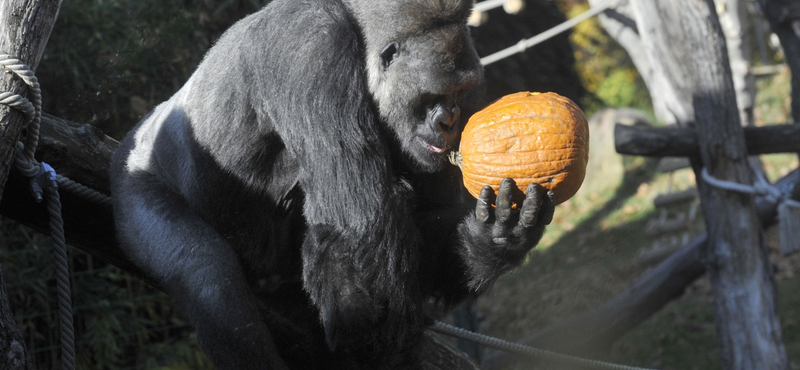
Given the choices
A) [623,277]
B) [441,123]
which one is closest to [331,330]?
[441,123]

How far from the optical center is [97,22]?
4.69 metres

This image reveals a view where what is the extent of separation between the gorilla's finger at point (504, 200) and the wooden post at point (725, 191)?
229 cm

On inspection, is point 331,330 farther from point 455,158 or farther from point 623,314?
point 623,314

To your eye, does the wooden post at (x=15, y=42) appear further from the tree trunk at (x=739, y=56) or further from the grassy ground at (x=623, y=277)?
the tree trunk at (x=739, y=56)

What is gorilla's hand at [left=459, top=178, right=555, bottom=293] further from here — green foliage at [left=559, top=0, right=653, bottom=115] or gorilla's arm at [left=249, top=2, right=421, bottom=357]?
green foliage at [left=559, top=0, right=653, bottom=115]

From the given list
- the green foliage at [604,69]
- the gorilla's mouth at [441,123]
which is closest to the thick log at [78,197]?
the gorilla's mouth at [441,123]

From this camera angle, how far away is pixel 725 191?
4316 millimetres

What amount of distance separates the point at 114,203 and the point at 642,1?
3.12m

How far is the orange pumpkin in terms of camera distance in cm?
235

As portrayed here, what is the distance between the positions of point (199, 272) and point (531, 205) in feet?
3.72

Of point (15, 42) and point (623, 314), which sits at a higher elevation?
point (15, 42)

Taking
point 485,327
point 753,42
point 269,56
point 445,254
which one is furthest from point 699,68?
point 753,42

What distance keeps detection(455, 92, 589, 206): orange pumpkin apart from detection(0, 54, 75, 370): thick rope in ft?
4.51

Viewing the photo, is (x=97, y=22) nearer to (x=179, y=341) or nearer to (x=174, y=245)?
(x=179, y=341)
